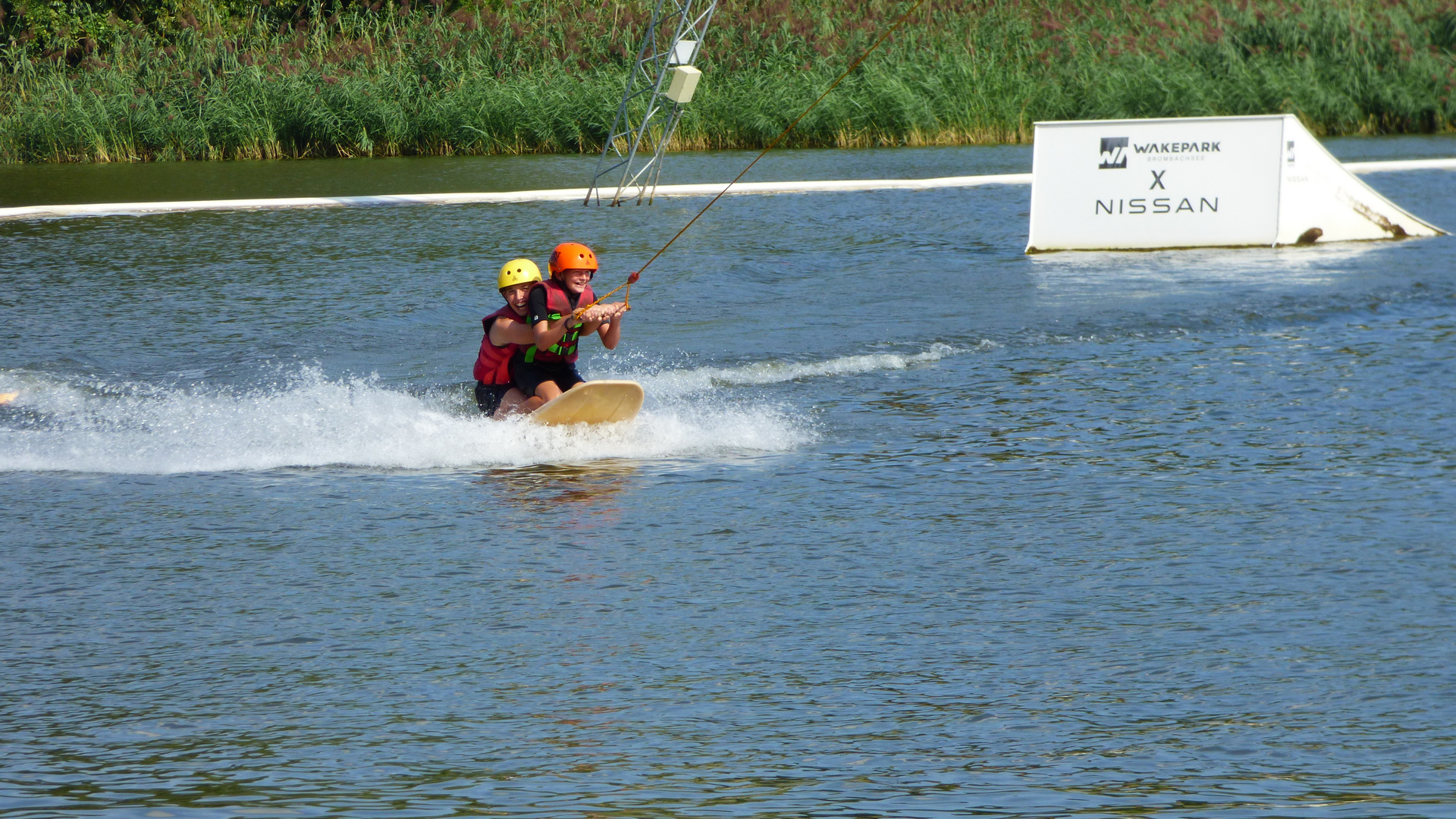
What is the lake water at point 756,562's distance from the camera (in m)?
4.34

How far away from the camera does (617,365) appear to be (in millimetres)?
10922

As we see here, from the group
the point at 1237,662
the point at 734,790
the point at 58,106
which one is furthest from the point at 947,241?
the point at 58,106

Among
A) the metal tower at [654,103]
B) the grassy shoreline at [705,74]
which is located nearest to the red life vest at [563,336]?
the metal tower at [654,103]

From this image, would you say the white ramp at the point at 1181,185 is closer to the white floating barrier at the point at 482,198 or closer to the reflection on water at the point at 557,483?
the white floating barrier at the point at 482,198

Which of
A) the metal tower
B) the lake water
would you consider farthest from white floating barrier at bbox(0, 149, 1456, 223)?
the lake water

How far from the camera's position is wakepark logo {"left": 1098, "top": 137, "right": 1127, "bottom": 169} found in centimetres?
1544

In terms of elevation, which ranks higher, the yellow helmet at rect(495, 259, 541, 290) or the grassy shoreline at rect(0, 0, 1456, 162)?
the grassy shoreline at rect(0, 0, 1456, 162)

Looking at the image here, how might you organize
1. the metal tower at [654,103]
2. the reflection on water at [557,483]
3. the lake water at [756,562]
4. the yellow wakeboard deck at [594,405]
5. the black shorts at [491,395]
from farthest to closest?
the metal tower at [654,103] < the black shorts at [491,395] < the yellow wakeboard deck at [594,405] < the reflection on water at [557,483] < the lake water at [756,562]

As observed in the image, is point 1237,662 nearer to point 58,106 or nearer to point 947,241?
point 947,241

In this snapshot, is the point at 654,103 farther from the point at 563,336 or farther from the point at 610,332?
the point at 563,336

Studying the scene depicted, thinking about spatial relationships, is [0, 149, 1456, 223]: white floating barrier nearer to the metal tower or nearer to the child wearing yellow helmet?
the metal tower

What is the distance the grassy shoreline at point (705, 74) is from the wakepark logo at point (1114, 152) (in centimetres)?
1219

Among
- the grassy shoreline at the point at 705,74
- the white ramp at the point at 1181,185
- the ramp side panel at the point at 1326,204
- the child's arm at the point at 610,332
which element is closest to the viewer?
the child's arm at the point at 610,332

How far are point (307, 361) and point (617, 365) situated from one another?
1.98 m
